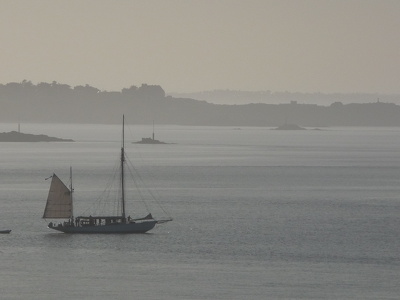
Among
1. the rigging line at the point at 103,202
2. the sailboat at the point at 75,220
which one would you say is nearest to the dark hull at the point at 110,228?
the sailboat at the point at 75,220

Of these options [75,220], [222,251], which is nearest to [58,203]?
[75,220]

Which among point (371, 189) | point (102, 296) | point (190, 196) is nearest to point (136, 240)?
point (102, 296)

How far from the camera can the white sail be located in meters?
93.8

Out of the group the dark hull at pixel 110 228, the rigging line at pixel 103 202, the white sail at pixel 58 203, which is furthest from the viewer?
the rigging line at pixel 103 202

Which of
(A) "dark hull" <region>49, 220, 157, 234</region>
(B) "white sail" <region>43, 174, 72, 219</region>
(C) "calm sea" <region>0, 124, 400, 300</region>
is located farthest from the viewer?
(B) "white sail" <region>43, 174, 72, 219</region>

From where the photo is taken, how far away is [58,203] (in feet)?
309

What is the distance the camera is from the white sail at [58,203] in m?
93.8

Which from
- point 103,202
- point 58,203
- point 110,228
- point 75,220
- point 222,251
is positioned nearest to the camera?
point 222,251

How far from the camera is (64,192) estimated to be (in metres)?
94.2

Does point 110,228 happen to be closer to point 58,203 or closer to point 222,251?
point 58,203

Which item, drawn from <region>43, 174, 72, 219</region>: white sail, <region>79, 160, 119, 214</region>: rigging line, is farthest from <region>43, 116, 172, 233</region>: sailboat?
<region>79, 160, 119, 214</region>: rigging line

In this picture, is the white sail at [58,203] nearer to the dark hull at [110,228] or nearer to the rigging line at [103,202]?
the dark hull at [110,228]

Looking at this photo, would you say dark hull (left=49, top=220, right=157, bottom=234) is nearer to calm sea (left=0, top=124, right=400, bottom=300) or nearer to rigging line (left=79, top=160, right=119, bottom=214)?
calm sea (left=0, top=124, right=400, bottom=300)

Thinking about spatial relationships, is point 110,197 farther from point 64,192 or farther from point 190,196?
point 64,192
